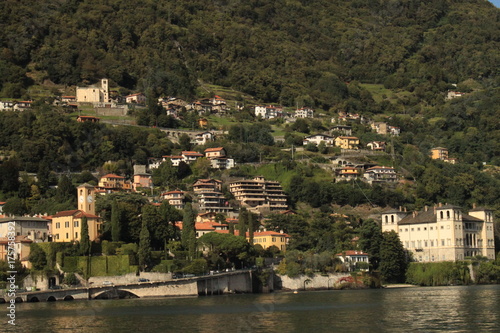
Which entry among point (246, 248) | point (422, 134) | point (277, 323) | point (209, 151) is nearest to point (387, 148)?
point (422, 134)

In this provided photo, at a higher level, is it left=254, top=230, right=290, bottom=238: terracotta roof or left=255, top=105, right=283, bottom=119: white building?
left=255, top=105, right=283, bottom=119: white building

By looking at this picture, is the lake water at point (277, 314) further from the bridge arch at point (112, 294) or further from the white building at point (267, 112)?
the white building at point (267, 112)

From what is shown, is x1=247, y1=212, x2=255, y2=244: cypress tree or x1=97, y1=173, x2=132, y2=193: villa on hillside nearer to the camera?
x1=247, y1=212, x2=255, y2=244: cypress tree

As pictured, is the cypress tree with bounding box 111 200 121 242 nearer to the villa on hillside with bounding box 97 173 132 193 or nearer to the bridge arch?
the bridge arch

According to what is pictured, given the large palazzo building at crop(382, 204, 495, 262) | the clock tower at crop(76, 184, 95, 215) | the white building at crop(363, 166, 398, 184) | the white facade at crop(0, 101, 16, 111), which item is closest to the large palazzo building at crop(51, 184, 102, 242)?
the clock tower at crop(76, 184, 95, 215)

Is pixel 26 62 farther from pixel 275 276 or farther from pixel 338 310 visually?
pixel 338 310

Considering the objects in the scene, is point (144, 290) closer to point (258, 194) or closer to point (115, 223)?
point (115, 223)

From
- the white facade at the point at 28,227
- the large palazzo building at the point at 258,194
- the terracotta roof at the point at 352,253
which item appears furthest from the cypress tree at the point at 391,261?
the white facade at the point at 28,227
